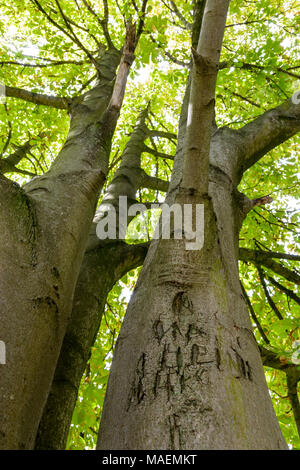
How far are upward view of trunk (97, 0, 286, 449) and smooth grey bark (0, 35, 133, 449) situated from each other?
28 centimetres

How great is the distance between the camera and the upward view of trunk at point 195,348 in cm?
101

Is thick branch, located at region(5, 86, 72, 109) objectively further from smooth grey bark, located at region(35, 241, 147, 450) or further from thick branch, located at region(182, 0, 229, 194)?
thick branch, located at region(182, 0, 229, 194)

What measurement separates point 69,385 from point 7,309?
32.7 inches

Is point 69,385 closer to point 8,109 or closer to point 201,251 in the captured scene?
point 201,251

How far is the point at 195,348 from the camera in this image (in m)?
1.21

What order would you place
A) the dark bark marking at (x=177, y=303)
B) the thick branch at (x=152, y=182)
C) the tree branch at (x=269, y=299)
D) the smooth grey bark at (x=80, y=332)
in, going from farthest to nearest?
the thick branch at (x=152, y=182) < the tree branch at (x=269, y=299) < the smooth grey bark at (x=80, y=332) < the dark bark marking at (x=177, y=303)

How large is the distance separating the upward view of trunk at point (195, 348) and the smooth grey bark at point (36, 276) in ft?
0.91

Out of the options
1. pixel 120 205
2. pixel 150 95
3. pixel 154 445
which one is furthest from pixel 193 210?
pixel 150 95

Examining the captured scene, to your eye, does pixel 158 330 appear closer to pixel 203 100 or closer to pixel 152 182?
pixel 203 100

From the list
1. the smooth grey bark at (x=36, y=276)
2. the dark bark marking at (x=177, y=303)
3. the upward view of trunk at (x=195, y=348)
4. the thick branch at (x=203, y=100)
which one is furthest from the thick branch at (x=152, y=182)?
the dark bark marking at (x=177, y=303)

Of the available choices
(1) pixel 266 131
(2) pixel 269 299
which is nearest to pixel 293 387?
(2) pixel 269 299

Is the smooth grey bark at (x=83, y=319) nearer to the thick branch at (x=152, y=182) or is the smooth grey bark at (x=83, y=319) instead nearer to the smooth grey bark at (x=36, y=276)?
the smooth grey bark at (x=36, y=276)

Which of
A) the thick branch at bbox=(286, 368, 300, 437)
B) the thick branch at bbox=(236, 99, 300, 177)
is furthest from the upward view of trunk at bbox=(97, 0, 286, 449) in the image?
the thick branch at bbox=(286, 368, 300, 437)

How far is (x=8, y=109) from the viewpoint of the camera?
561 cm
